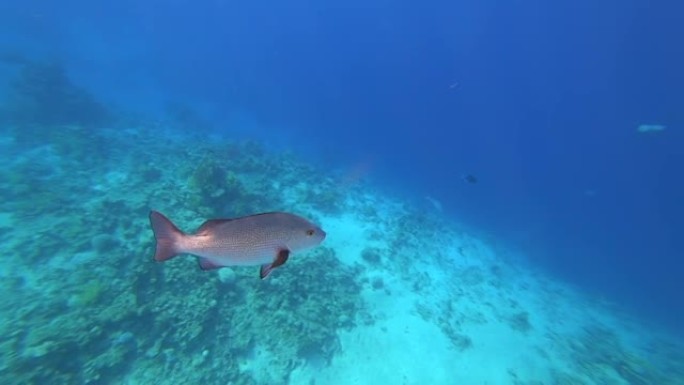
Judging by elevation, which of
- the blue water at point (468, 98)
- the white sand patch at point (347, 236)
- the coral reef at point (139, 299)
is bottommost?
the coral reef at point (139, 299)

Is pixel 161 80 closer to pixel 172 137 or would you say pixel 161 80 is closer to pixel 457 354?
pixel 172 137

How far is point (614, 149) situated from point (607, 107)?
1865 cm

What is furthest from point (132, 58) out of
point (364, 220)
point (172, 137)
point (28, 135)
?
point (364, 220)

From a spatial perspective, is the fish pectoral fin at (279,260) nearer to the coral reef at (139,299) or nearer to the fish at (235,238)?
the fish at (235,238)

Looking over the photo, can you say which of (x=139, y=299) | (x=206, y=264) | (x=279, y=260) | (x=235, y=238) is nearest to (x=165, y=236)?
(x=206, y=264)

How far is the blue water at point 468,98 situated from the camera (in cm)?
3328

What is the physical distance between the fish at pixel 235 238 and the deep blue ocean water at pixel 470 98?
20.1m

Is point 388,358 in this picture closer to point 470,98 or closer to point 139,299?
point 139,299

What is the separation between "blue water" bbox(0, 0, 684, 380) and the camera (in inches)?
1310

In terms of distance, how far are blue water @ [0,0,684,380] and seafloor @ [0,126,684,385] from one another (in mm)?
11071

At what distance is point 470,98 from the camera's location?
125812mm

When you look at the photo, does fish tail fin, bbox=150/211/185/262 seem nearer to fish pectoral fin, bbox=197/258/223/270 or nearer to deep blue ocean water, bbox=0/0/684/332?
fish pectoral fin, bbox=197/258/223/270

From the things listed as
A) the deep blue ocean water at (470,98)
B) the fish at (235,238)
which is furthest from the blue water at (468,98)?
the fish at (235,238)

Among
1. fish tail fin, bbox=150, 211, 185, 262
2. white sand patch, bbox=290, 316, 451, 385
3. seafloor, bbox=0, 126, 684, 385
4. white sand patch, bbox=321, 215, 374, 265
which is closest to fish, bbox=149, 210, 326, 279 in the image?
fish tail fin, bbox=150, 211, 185, 262
